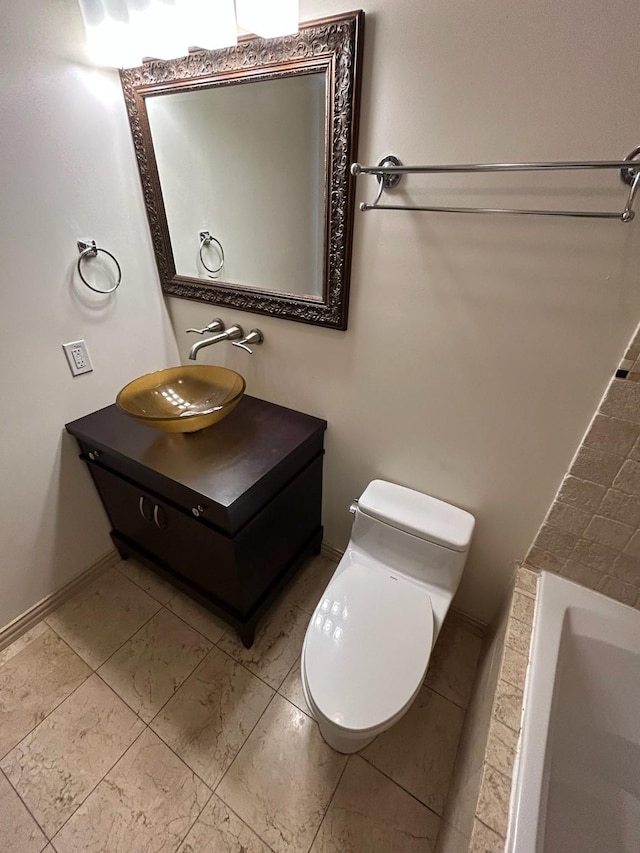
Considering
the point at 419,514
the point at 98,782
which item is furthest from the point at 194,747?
the point at 419,514

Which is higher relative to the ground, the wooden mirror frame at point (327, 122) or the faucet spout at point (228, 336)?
the wooden mirror frame at point (327, 122)

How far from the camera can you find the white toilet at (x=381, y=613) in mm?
929

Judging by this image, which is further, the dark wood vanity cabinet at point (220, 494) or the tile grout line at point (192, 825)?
the dark wood vanity cabinet at point (220, 494)

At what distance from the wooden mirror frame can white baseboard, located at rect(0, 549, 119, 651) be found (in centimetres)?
128

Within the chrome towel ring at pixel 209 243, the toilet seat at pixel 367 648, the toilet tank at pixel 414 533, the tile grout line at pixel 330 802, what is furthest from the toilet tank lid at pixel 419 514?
the chrome towel ring at pixel 209 243

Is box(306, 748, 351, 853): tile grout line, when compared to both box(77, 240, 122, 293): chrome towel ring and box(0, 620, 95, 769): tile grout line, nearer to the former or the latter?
box(0, 620, 95, 769): tile grout line

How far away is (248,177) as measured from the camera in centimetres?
120

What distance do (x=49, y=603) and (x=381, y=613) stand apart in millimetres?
1379

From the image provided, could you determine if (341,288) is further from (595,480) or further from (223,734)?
(223,734)

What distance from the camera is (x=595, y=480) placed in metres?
0.97

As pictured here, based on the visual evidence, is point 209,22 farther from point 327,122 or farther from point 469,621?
point 469,621

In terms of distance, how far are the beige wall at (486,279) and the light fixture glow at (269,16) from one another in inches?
2.0

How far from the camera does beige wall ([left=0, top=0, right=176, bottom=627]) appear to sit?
1.01m

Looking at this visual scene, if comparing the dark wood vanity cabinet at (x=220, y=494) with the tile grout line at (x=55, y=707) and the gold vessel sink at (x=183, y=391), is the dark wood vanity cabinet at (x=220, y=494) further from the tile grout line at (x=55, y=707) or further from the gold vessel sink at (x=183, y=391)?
the tile grout line at (x=55, y=707)
